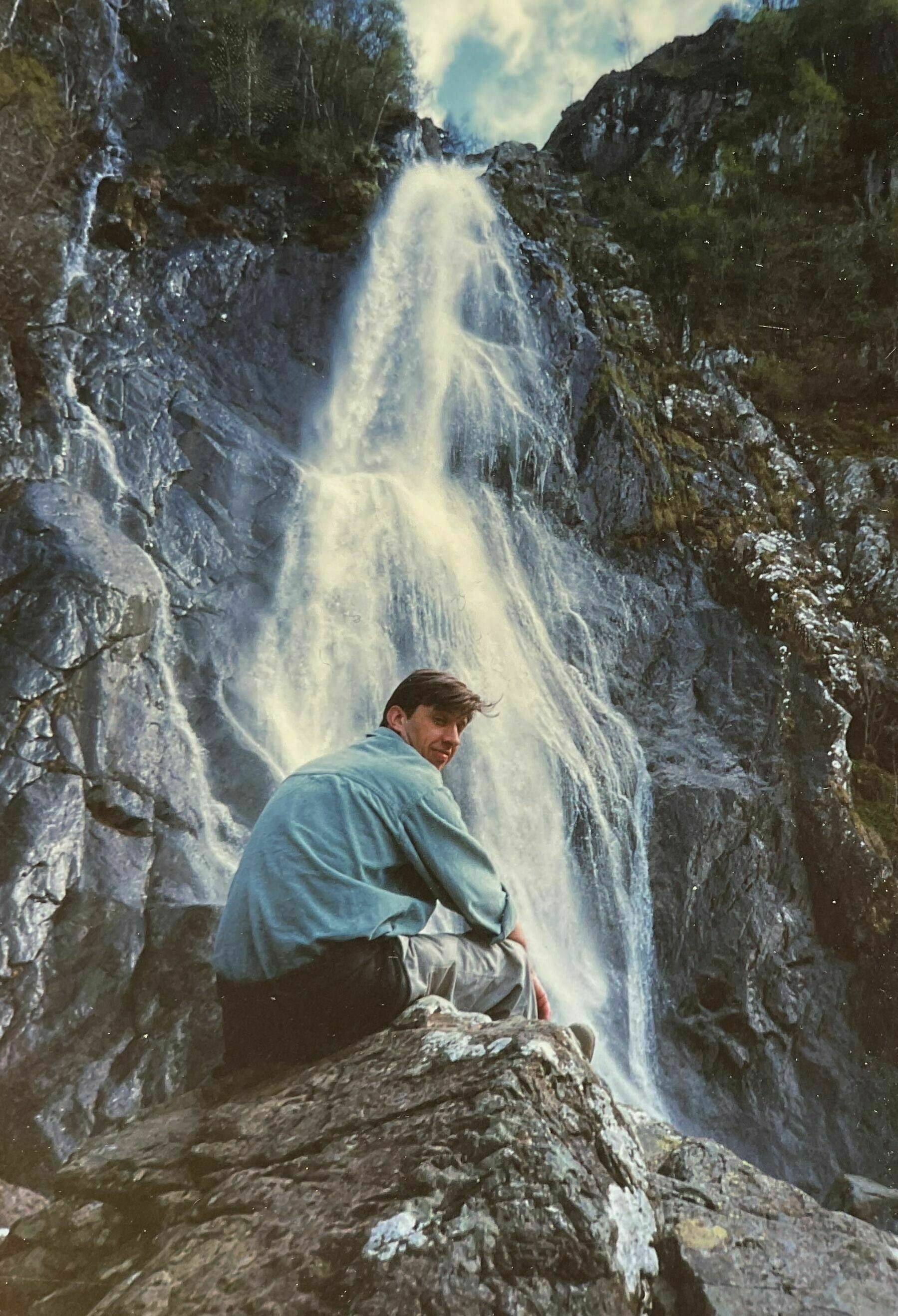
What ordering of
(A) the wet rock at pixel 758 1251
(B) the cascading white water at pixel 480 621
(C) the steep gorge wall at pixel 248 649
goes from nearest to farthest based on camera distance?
(A) the wet rock at pixel 758 1251 < (C) the steep gorge wall at pixel 248 649 < (B) the cascading white water at pixel 480 621

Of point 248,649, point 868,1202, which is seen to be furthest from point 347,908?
point 248,649

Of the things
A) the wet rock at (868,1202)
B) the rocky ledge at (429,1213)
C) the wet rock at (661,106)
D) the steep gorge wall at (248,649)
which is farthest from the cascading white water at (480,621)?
the wet rock at (661,106)

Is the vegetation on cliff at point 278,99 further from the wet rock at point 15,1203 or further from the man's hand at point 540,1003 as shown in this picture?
the wet rock at point 15,1203

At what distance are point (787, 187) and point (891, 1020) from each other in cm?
1551

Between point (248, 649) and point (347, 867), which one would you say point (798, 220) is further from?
point (347, 867)

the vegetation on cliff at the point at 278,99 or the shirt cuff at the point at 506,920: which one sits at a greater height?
the vegetation on cliff at the point at 278,99

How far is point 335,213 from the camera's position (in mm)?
12227

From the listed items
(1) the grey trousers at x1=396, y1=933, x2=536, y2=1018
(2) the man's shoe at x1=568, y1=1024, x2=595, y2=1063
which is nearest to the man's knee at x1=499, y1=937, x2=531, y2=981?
(1) the grey trousers at x1=396, y1=933, x2=536, y2=1018

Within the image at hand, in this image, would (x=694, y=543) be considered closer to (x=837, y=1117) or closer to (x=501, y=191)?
(x=837, y=1117)

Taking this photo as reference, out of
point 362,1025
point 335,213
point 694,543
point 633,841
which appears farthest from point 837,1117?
point 335,213

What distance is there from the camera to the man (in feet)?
7.37

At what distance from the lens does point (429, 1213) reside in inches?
64.1

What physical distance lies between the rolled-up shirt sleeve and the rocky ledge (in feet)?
1.07

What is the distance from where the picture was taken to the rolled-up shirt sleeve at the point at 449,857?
237 cm
